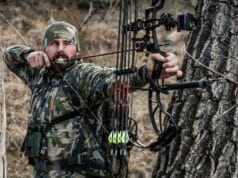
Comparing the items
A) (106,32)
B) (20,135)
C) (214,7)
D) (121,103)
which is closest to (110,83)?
(121,103)

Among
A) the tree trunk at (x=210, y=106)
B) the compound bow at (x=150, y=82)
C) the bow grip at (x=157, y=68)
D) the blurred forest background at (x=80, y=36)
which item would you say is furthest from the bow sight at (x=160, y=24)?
the blurred forest background at (x=80, y=36)

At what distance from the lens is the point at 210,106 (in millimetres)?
3764

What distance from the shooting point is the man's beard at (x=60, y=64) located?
13.5ft

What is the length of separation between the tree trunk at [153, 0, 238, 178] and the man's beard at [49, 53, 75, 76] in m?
0.77

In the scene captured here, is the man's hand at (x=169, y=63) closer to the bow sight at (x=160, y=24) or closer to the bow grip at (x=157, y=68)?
the bow grip at (x=157, y=68)

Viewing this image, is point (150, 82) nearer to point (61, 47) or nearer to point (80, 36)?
point (61, 47)

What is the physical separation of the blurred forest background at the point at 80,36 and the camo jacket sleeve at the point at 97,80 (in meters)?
4.27

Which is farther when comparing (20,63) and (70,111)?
(20,63)

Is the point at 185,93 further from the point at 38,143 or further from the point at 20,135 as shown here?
the point at 20,135

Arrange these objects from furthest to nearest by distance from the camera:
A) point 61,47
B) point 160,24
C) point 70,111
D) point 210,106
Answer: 1. point 61,47
2. point 70,111
3. point 210,106
4. point 160,24

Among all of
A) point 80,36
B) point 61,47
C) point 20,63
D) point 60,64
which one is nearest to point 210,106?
point 60,64

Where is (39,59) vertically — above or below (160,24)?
below

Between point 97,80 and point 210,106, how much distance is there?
28.3 inches

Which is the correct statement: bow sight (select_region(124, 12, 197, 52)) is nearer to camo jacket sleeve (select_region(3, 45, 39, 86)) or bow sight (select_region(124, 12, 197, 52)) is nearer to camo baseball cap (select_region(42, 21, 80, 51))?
camo baseball cap (select_region(42, 21, 80, 51))
